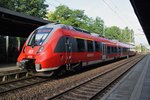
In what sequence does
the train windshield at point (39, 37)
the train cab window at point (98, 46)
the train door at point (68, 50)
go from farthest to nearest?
the train cab window at point (98, 46) < the train door at point (68, 50) < the train windshield at point (39, 37)

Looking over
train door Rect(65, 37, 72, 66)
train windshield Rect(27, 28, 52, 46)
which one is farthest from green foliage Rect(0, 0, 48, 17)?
train door Rect(65, 37, 72, 66)

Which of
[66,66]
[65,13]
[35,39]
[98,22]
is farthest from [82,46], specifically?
[98,22]

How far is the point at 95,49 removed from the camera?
2106 cm

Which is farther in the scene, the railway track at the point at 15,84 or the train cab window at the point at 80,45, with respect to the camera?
the train cab window at the point at 80,45

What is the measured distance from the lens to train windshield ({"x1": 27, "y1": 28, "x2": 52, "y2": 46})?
13.9 metres

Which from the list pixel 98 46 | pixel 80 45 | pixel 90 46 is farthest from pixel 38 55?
pixel 98 46

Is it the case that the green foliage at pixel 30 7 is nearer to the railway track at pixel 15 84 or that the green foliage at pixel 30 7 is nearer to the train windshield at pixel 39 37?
the train windshield at pixel 39 37

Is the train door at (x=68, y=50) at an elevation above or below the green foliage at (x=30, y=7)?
below

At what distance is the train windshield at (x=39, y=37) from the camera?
45.5 feet

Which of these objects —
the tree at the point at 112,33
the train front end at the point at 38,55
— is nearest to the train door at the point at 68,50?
the train front end at the point at 38,55

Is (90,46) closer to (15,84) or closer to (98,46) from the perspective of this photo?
(98,46)

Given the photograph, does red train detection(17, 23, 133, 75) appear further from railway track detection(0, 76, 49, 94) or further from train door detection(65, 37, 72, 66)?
railway track detection(0, 76, 49, 94)

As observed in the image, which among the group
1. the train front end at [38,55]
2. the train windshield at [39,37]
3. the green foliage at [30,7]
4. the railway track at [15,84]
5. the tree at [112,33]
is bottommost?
the railway track at [15,84]

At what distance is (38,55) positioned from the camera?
13109 mm
